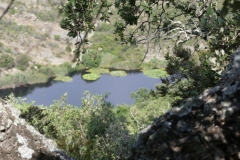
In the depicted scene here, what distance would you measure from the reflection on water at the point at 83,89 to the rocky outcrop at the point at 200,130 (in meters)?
26.3

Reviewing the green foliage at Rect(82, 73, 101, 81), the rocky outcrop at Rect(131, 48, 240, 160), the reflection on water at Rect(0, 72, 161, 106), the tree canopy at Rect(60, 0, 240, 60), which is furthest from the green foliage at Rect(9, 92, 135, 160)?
the green foliage at Rect(82, 73, 101, 81)

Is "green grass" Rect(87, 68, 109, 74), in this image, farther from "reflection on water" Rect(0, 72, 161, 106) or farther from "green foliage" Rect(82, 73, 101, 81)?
"green foliage" Rect(82, 73, 101, 81)

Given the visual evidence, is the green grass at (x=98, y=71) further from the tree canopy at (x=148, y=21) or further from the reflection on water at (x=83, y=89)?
the tree canopy at (x=148, y=21)

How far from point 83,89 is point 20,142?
3085cm

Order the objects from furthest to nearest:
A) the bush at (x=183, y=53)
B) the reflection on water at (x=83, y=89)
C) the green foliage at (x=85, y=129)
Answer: the reflection on water at (x=83, y=89) → the green foliage at (x=85, y=129) → the bush at (x=183, y=53)

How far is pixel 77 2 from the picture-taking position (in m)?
2.70

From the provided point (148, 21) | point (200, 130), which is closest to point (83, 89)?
point (148, 21)

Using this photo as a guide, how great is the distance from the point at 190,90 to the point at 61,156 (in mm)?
2870

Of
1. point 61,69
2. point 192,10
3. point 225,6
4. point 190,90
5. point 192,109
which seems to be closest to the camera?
point 225,6

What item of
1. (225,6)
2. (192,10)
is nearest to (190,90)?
(192,10)

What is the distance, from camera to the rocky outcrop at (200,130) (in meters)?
1.94

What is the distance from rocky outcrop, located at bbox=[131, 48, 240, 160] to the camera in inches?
76.5

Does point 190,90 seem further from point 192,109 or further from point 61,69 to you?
point 61,69

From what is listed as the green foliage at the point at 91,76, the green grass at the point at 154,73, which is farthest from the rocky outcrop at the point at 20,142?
the green grass at the point at 154,73
